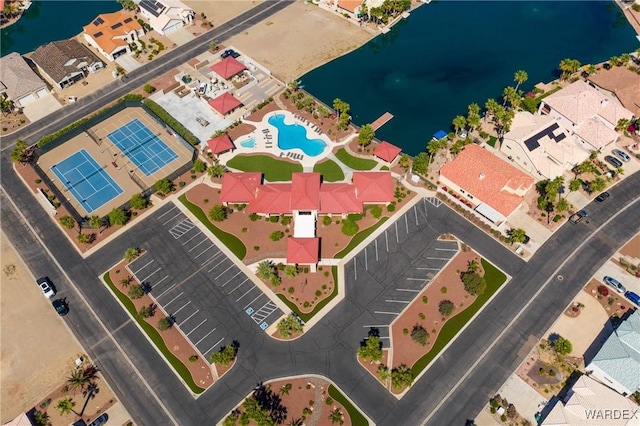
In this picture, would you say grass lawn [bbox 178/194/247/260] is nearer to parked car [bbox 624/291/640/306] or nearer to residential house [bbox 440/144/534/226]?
residential house [bbox 440/144/534/226]

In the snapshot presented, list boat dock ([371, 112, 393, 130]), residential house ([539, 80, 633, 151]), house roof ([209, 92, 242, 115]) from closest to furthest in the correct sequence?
residential house ([539, 80, 633, 151]) < boat dock ([371, 112, 393, 130]) < house roof ([209, 92, 242, 115])

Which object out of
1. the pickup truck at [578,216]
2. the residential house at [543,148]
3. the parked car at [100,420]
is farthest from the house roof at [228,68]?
the pickup truck at [578,216]

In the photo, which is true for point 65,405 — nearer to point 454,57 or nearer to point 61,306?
point 61,306

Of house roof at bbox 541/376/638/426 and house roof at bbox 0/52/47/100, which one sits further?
house roof at bbox 0/52/47/100

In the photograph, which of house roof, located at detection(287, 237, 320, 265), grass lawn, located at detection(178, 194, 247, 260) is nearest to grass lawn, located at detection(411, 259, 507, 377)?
house roof, located at detection(287, 237, 320, 265)

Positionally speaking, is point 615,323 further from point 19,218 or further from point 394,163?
point 19,218

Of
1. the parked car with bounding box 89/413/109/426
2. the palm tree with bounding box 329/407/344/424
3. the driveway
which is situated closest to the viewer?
the palm tree with bounding box 329/407/344/424

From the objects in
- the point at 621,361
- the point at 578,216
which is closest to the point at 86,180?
the point at 578,216
